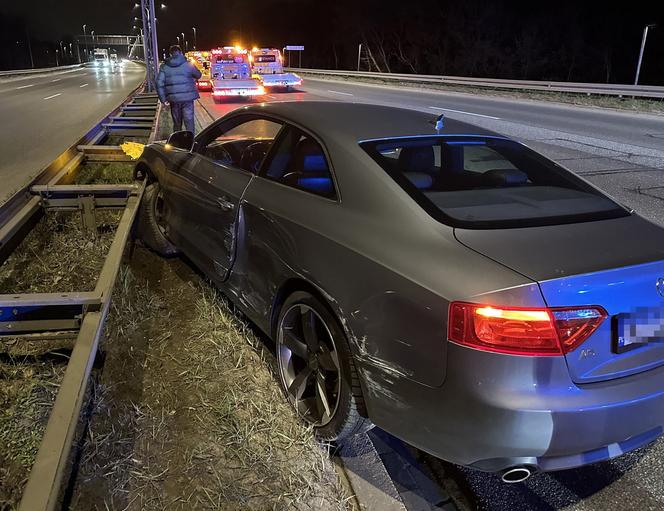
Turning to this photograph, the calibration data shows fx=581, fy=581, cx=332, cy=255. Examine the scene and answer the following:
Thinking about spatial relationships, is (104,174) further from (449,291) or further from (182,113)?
(449,291)

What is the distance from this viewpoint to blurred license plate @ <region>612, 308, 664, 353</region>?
7.08 ft

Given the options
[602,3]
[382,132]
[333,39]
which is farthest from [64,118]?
[333,39]

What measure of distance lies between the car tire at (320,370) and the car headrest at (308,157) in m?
0.73

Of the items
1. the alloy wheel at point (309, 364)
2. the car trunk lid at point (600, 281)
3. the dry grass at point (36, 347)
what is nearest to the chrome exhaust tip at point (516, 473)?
the car trunk lid at point (600, 281)

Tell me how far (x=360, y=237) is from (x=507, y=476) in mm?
1120

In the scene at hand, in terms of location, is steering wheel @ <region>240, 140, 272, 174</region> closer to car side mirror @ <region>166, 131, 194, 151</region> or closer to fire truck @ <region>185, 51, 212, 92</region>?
car side mirror @ <region>166, 131, 194, 151</region>

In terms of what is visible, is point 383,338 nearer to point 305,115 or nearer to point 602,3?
point 305,115

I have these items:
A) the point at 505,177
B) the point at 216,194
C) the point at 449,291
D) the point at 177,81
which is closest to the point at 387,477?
the point at 449,291

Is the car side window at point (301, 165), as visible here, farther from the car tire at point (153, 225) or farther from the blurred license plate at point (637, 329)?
the car tire at point (153, 225)

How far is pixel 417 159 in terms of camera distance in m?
3.18

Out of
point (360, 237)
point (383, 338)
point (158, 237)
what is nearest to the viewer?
point (383, 338)

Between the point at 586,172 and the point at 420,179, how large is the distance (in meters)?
7.39

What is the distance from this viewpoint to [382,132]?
3.17 m

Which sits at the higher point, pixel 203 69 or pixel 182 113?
pixel 203 69
